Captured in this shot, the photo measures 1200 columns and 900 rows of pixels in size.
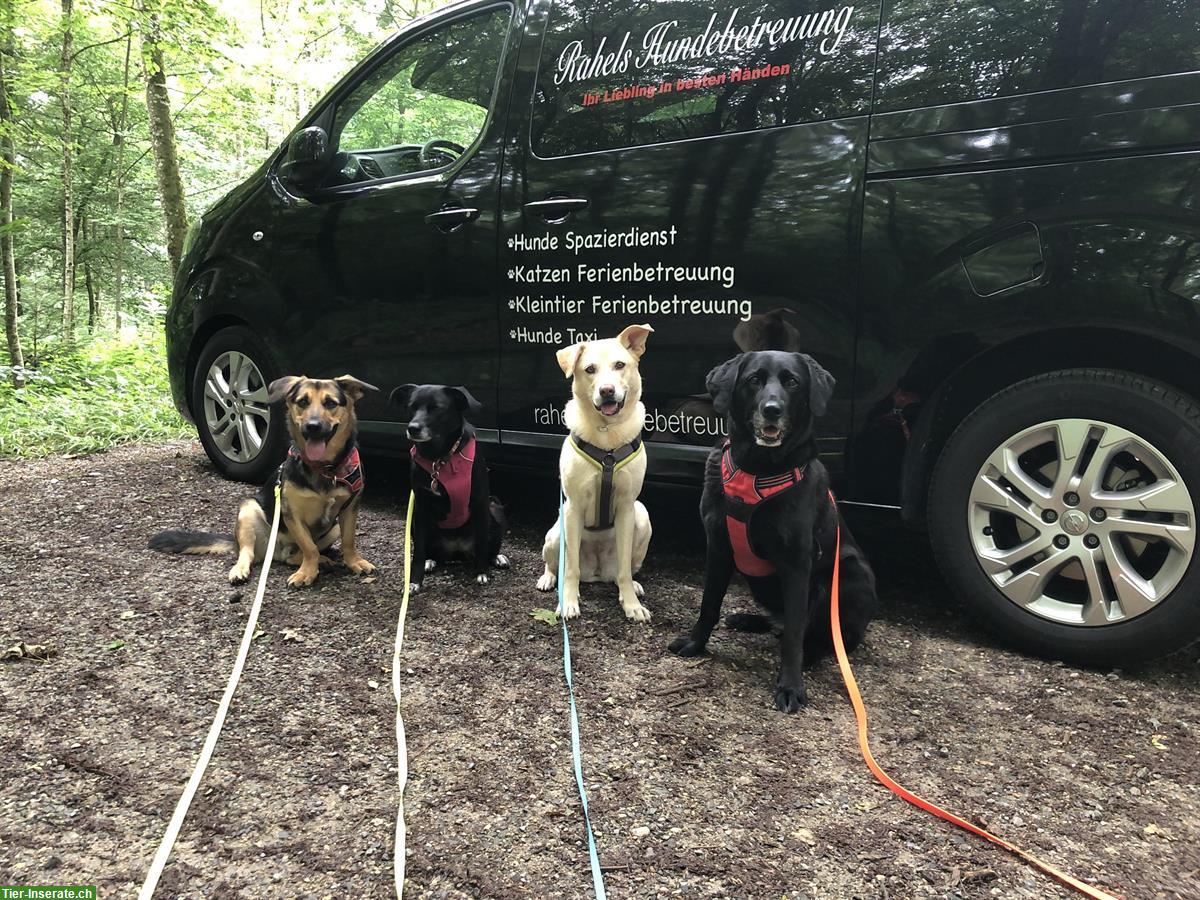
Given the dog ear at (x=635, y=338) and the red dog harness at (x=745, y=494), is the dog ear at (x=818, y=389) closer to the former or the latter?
the red dog harness at (x=745, y=494)

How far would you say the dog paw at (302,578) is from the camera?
337cm

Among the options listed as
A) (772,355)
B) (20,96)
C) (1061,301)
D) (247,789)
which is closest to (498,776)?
(247,789)

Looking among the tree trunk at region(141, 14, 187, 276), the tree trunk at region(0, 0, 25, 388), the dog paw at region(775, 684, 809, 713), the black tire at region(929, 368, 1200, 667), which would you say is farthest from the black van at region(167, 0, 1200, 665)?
the tree trunk at region(0, 0, 25, 388)

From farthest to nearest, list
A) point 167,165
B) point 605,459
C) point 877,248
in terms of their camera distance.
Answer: point 167,165 → point 605,459 → point 877,248

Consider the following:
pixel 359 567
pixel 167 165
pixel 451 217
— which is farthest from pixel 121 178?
pixel 359 567

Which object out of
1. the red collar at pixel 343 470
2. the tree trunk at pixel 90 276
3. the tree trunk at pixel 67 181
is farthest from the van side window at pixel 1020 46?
the tree trunk at pixel 90 276

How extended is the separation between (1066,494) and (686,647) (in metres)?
1.44

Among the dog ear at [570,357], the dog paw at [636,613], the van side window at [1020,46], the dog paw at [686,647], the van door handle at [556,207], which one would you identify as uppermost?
the van side window at [1020,46]

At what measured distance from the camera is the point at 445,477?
3385 millimetres

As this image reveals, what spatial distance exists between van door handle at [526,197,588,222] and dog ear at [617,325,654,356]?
2.24 feet

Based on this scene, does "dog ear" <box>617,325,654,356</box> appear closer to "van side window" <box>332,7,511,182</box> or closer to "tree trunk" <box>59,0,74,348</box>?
"van side window" <box>332,7,511,182</box>

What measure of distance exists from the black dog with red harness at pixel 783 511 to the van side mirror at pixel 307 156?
2792 mm

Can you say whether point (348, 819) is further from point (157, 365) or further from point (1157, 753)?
point (157, 365)

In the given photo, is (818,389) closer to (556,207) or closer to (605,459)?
(605,459)
